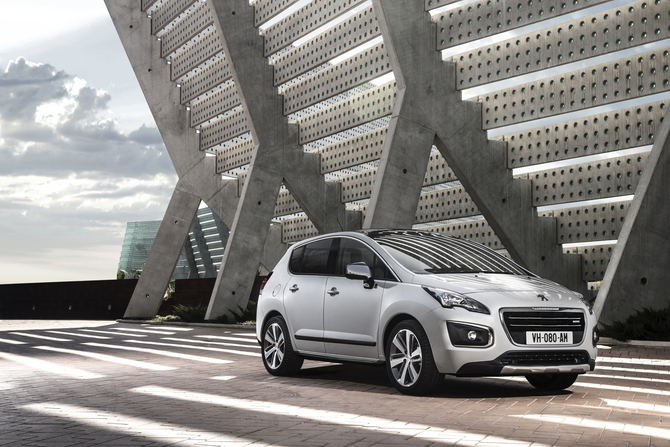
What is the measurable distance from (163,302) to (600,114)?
75.5ft

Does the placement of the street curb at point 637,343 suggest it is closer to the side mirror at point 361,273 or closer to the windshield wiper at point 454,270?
the windshield wiper at point 454,270

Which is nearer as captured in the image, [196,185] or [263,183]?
[263,183]

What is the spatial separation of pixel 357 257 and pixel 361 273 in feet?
2.14

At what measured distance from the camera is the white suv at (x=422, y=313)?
6.53 m

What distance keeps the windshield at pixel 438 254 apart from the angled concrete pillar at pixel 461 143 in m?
8.21

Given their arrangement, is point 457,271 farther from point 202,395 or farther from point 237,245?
point 237,245

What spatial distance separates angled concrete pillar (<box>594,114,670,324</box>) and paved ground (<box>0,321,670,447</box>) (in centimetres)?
242

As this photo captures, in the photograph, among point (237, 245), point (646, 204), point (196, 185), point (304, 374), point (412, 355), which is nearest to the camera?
point (412, 355)

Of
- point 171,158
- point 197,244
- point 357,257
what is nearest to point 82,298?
point 171,158

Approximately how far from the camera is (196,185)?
30.9 metres

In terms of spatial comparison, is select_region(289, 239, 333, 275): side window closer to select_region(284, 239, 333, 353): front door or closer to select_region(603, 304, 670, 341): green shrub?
select_region(284, 239, 333, 353): front door

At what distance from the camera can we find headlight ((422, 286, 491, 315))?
656 cm

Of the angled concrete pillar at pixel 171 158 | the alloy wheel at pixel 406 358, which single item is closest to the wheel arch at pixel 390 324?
the alloy wheel at pixel 406 358

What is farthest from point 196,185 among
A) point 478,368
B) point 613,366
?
point 478,368
